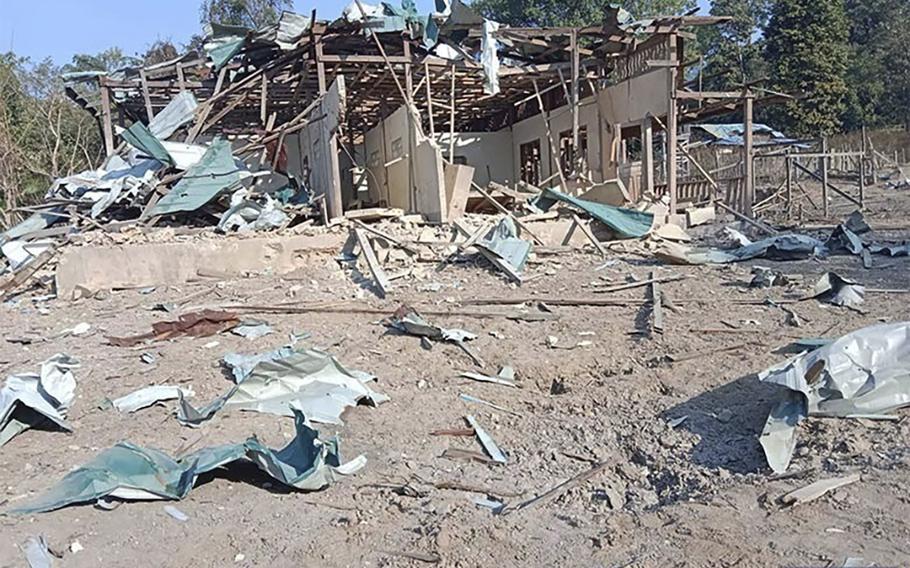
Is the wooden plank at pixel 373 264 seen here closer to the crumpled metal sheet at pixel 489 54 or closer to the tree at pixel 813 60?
the crumpled metal sheet at pixel 489 54

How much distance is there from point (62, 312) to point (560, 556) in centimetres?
865

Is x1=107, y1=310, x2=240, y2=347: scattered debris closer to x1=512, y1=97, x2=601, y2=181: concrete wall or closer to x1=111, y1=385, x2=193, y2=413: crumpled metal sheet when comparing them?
x1=111, y1=385, x2=193, y2=413: crumpled metal sheet

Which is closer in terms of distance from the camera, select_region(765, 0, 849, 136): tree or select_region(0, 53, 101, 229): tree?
select_region(0, 53, 101, 229): tree

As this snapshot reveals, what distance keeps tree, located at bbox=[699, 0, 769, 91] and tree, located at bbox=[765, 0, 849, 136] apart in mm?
5244

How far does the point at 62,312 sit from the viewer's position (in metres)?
9.65

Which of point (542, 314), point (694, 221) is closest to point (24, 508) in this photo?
point (542, 314)

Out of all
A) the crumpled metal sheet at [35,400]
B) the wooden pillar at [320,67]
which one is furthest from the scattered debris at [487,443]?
the wooden pillar at [320,67]

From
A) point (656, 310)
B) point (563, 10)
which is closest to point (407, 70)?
point (656, 310)

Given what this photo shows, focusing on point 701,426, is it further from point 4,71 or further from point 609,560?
point 4,71

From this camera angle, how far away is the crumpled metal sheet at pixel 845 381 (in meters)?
4.47

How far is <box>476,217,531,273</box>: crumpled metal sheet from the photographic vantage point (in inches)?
404

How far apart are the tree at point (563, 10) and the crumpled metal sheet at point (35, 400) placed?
3363cm

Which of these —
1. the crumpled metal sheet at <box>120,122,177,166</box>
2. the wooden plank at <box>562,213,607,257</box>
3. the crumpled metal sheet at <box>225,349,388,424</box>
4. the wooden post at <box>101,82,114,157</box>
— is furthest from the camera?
the wooden post at <box>101,82,114,157</box>

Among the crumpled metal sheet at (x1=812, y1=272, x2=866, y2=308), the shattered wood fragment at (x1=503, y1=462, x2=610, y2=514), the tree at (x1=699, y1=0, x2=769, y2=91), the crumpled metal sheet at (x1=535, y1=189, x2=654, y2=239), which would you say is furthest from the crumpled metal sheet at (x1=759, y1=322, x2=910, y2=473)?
the tree at (x1=699, y1=0, x2=769, y2=91)
